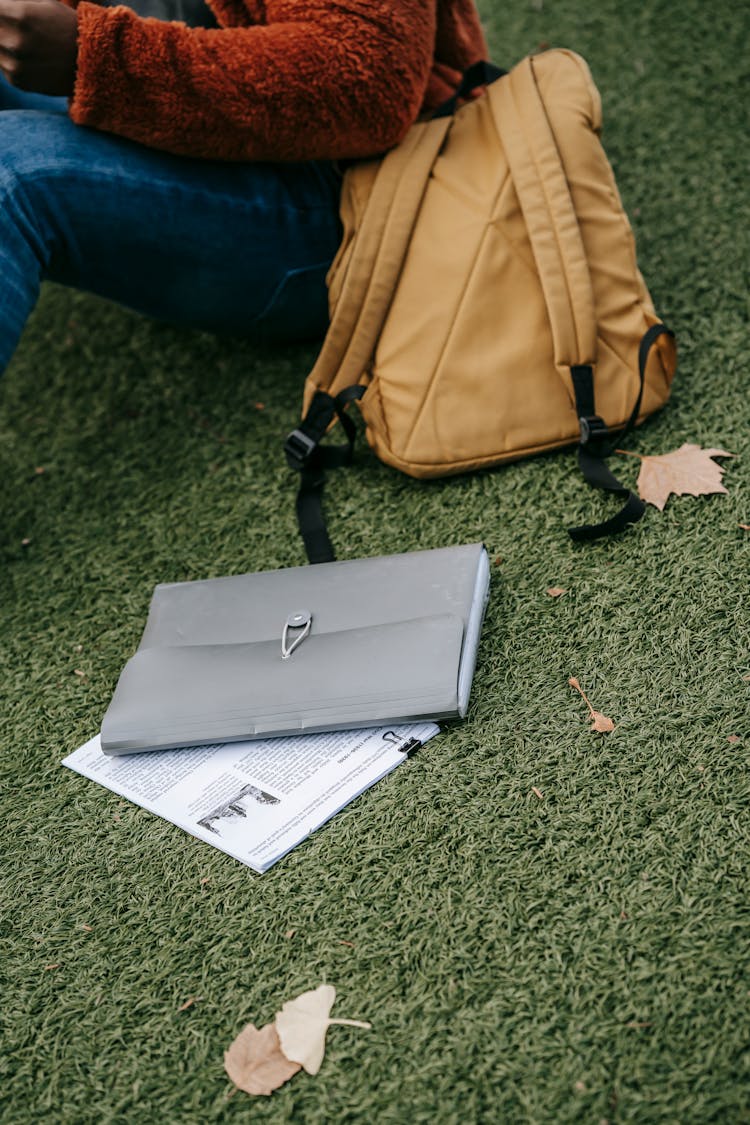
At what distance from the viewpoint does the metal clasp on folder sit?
54.7 inches

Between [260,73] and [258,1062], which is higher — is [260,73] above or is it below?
above

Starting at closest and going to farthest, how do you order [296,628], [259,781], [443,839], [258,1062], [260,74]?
1. [258,1062]
2. [443,839]
3. [259,781]
4. [296,628]
5. [260,74]

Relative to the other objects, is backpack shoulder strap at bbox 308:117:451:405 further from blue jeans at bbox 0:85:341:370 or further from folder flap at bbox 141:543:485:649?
folder flap at bbox 141:543:485:649

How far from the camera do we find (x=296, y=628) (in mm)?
1425

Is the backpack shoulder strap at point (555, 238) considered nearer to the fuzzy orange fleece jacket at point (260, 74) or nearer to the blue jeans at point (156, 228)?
the fuzzy orange fleece jacket at point (260, 74)

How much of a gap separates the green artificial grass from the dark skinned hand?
0.67m

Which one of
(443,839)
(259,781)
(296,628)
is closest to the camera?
(443,839)

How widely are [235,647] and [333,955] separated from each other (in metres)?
0.46

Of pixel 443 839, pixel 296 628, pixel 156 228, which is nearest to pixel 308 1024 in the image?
pixel 443 839

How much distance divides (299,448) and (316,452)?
0.11 feet

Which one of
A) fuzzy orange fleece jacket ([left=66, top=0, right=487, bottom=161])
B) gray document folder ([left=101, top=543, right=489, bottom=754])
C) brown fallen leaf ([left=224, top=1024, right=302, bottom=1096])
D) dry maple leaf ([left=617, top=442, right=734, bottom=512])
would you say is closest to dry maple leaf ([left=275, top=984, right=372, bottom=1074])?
brown fallen leaf ([left=224, top=1024, right=302, bottom=1096])

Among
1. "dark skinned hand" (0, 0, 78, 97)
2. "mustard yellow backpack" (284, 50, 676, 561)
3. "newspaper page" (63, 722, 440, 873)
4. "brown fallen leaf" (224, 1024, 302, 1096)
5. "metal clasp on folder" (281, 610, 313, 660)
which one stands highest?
"dark skinned hand" (0, 0, 78, 97)

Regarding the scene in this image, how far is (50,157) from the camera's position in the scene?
1592 millimetres

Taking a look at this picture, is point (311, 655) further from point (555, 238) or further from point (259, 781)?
point (555, 238)
